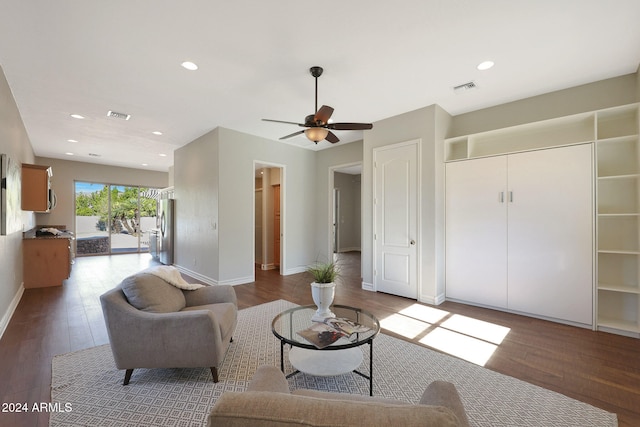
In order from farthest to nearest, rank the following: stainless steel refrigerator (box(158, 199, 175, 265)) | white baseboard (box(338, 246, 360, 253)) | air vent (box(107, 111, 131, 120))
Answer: white baseboard (box(338, 246, 360, 253)) → stainless steel refrigerator (box(158, 199, 175, 265)) → air vent (box(107, 111, 131, 120))

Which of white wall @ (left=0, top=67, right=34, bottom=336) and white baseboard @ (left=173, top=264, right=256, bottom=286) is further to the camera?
white baseboard @ (left=173, top=264, right=256, bottom=286)

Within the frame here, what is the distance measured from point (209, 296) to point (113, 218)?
8.41 meters

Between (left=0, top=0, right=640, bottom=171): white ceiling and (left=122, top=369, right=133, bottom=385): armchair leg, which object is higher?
(left=0, top=0, right=640, bottom=171): white ceiling

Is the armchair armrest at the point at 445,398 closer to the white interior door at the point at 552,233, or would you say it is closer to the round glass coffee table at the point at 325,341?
the round glass coffee table at the point at 325,341

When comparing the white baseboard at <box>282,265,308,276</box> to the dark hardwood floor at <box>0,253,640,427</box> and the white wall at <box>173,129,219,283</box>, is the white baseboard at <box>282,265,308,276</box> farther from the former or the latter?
the white wall at <box>173,129,219,283</box>

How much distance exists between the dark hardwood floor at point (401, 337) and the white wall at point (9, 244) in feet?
0.62

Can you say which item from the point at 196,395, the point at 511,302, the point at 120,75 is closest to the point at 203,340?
the point at 196,395

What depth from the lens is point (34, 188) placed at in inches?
183

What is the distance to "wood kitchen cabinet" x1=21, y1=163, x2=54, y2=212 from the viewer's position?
4.54 metres

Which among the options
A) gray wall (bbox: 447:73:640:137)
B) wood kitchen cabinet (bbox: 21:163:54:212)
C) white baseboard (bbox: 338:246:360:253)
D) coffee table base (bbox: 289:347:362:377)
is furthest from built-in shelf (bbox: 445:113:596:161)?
wood kitchen cabinet (bbox: 21:163:54:212)

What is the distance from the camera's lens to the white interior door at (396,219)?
4.28 meters

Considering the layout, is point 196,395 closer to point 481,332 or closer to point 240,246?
point 481,332

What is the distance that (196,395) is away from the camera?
6.61 ft

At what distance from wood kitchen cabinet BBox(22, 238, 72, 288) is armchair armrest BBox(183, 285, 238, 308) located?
4170mm
